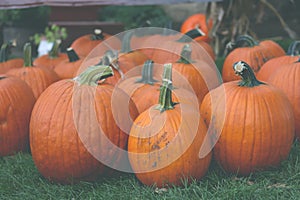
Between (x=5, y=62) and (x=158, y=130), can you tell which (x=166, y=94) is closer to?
(x=158, y=130)

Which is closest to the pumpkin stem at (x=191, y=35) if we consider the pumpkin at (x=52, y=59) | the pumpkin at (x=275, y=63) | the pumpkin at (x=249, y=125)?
the pumpkin at (x=275, y=63)

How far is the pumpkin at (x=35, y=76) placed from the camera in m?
3.44

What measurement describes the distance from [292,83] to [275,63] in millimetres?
427

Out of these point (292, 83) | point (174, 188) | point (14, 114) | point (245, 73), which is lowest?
point (174, 188)

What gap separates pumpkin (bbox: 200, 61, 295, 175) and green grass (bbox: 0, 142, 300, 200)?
71 mm

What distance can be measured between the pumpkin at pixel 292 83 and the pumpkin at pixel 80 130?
3.05ft

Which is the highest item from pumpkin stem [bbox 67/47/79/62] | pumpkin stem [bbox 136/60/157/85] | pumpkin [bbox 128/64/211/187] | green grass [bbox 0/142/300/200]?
pumpkin stem [bbox 136/60/157/85]

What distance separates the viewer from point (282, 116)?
101 inches

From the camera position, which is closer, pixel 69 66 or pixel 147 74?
pixel 147 74

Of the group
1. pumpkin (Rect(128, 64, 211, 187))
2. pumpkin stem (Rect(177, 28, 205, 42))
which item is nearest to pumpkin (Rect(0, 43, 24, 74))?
pumpkin stem (Rect(177, 28, 205, 42))

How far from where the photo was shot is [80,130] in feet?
8.36

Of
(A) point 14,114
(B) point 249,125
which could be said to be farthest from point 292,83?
(A) point 14,114

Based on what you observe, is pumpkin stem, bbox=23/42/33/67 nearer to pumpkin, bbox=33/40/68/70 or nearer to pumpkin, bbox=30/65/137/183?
pumpkin, bbox=33/40/68/70

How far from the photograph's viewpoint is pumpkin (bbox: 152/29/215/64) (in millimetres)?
3771
